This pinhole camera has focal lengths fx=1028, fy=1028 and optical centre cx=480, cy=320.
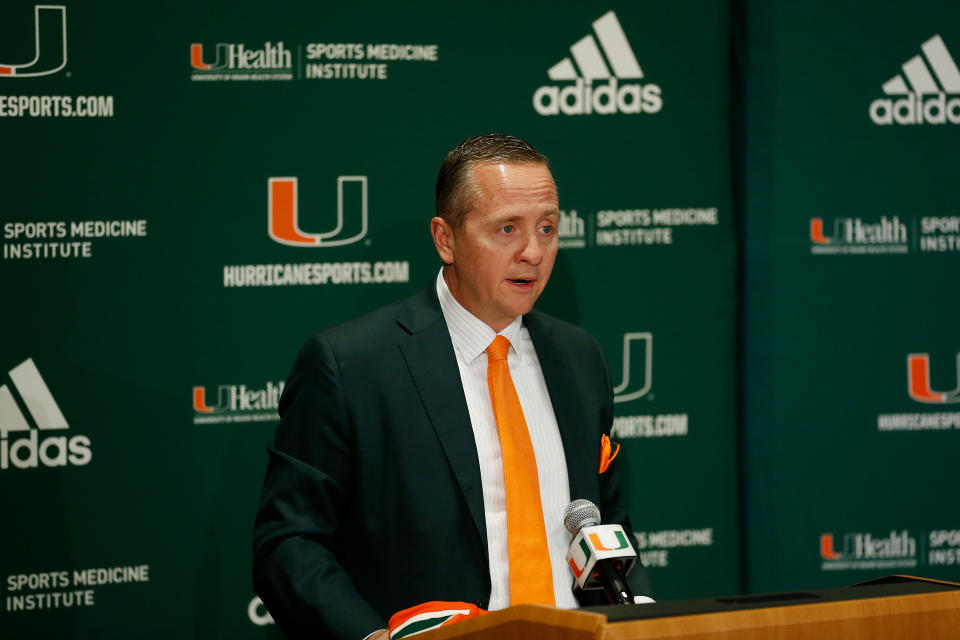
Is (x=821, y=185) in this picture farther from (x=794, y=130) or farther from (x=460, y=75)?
(x=460, y=75)

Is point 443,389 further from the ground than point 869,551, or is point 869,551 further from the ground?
point 443,389

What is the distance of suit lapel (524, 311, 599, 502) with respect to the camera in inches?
101

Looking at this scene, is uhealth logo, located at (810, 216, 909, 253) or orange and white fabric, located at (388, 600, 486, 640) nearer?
orange and white fabric, located at (388, 600, 486, 640)

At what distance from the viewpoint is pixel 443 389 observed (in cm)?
247

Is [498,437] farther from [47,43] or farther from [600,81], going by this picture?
[47,43]

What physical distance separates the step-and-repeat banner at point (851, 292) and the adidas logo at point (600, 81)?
44 cm

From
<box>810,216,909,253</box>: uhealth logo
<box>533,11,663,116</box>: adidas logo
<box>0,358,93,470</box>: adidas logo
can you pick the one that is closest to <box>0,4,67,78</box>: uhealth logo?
<box>0,358,93,470</box>: adidas logo

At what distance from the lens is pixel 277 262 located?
345cm

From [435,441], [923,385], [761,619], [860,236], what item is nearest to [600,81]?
[860,236]

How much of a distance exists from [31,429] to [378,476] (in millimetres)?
1422

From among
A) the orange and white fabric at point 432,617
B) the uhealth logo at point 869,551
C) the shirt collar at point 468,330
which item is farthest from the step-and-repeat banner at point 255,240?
the orange and white fabric at point 432,617

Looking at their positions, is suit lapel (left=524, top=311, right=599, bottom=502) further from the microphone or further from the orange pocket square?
the microphone

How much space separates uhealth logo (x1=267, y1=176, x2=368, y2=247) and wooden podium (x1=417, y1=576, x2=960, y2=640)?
6.72 ft

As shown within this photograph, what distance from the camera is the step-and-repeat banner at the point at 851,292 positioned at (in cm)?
384
